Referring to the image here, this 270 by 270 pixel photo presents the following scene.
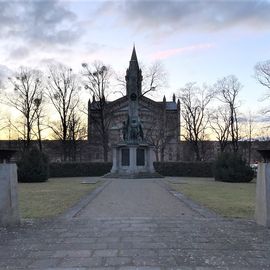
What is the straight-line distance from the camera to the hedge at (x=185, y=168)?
4619 centimetres

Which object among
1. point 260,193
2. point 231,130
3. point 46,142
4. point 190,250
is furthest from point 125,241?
point 46,142

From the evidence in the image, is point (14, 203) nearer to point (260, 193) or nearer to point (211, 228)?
point (211, 228)

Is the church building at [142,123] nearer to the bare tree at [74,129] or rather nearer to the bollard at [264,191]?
the bare tree at [74,129]

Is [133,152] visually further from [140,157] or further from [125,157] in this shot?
[125,157]

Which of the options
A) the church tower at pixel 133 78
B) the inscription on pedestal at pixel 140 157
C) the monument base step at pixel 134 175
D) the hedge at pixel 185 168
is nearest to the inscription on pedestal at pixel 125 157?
the inscription on pedestal at pixel 140 157

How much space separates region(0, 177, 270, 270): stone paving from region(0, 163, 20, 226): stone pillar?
36cm

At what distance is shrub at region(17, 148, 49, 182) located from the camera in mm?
34844

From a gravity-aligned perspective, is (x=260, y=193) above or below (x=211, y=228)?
above

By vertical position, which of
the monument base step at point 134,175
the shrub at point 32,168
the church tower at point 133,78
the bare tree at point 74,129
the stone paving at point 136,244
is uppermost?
the church tower at point 133,78

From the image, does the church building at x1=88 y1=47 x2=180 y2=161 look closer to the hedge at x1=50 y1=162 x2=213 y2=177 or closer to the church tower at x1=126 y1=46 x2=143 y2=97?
the hedge at x1=50 y1=162 x2=213 y2=177

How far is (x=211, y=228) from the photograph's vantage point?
31.3 feet

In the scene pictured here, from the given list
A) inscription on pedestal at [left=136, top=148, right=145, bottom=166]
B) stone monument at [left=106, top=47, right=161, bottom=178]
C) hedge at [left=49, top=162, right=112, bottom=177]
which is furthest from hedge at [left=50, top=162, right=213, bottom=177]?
inscription on pedestal at [left=136, top=148, right=145, bottom=166]

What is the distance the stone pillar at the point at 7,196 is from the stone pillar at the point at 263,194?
5.68 m

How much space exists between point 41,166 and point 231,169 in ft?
52.1
